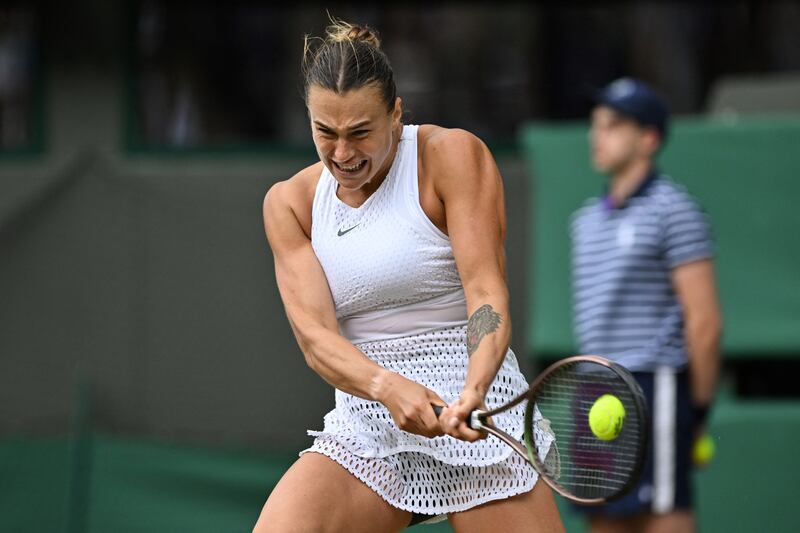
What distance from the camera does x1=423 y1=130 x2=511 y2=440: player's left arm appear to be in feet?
10.5

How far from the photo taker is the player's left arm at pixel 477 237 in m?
3.21

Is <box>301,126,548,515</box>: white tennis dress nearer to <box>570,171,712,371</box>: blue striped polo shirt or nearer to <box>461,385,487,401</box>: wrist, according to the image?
<box>461,385,487,401</box>: wrist

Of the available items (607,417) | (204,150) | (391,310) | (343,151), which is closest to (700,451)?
(607,417)

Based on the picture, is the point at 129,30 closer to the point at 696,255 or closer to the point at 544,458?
the point at 696,255

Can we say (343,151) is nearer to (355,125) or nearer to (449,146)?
(355,125)

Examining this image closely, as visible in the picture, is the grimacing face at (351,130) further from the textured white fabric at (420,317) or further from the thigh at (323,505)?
the thigh at (323,505)

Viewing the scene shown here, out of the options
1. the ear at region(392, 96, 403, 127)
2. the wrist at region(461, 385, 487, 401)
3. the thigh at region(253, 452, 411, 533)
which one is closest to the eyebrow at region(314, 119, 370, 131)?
the ear at region(392, 96, 403, 127)

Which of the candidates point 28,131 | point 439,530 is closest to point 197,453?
point 439,530

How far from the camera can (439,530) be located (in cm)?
590

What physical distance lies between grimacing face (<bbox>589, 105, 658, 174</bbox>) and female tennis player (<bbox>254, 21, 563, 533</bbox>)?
166cm

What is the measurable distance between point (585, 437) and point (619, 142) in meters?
1.61

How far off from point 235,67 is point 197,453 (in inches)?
95.2

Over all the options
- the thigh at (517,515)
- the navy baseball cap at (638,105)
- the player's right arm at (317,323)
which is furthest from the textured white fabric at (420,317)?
the navy baseball cap at (638,105)

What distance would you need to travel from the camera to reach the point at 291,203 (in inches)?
137
